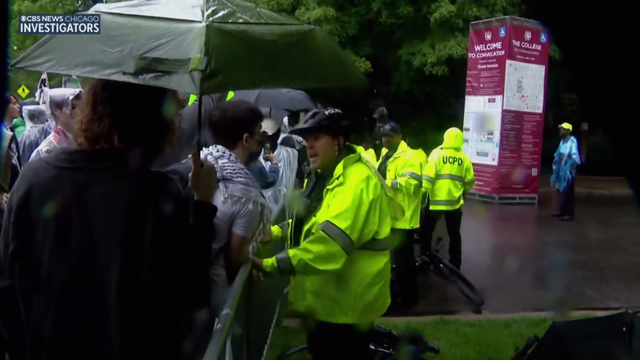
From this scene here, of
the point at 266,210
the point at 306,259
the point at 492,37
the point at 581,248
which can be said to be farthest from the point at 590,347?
the point at 492,37

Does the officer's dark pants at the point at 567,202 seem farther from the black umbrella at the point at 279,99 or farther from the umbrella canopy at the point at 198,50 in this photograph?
the umbrella canopy at the point at 198,50

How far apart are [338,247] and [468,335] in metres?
3.43

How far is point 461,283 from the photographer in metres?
8.03

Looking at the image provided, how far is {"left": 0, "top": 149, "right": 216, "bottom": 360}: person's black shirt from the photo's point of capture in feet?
6.69

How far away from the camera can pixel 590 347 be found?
2863 millimetres

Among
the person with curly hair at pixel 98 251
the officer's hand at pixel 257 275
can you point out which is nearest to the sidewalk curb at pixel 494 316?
the officer's hand at pixel 257 275

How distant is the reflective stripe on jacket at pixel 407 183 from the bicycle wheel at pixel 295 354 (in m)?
1.97

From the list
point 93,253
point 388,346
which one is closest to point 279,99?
point 388,346

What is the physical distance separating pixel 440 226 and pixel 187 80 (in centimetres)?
1035

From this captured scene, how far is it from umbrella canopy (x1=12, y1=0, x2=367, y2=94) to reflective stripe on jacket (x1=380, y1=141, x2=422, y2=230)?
12.6 ft

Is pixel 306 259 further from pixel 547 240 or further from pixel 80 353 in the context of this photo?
pixel 547 240

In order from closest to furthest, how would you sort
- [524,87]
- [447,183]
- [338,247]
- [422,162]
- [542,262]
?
[338,247] → [422,162] → [447,183] → [542,262] → [524,87]

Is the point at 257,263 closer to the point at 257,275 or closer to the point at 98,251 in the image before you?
the point at 257,275

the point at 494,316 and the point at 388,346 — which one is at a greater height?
the point at 388,346
